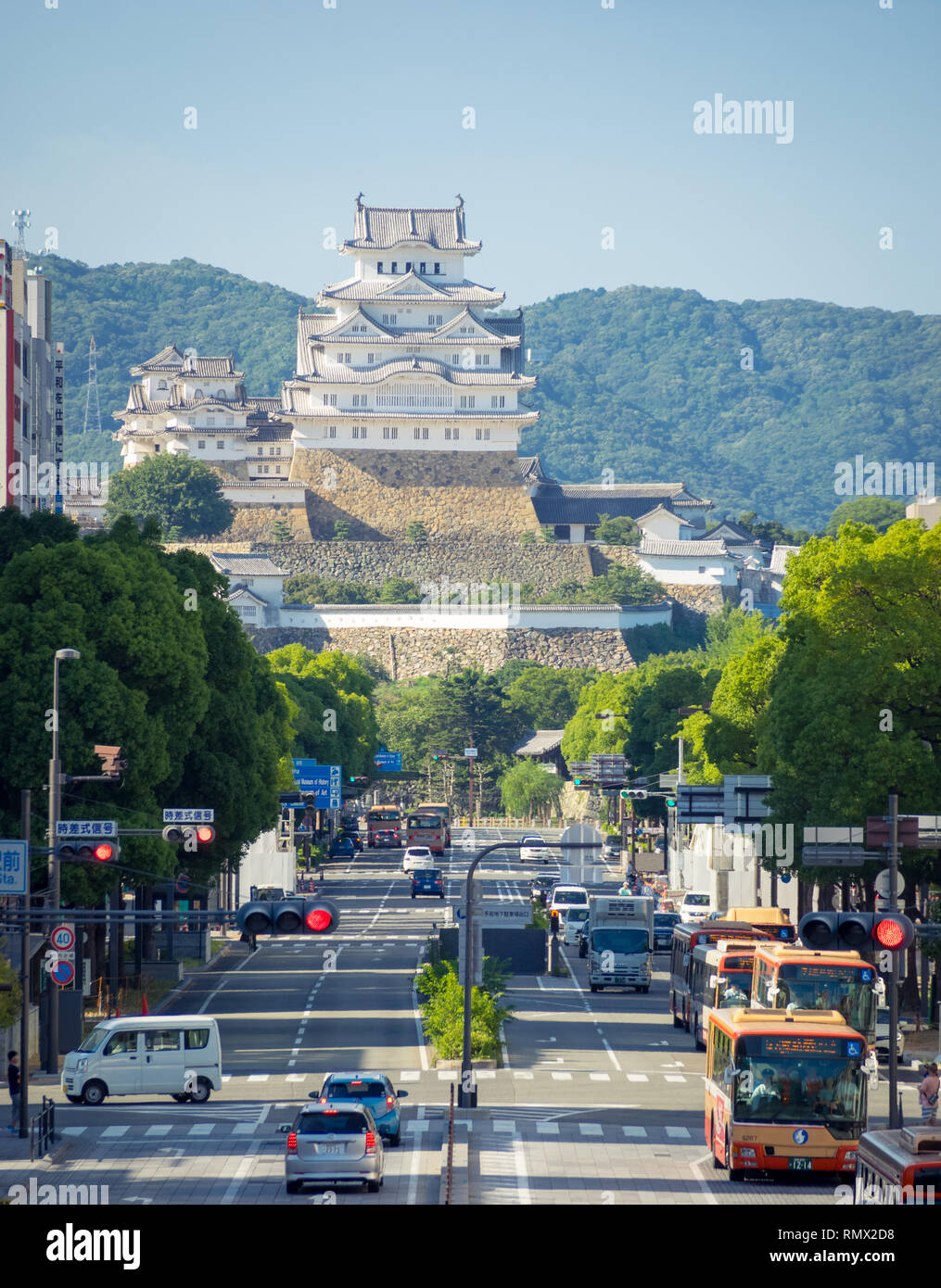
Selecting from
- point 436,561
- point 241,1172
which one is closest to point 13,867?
point 241,1172

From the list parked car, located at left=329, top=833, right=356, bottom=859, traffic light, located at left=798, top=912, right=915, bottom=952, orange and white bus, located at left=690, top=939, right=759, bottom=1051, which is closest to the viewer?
traffic light, located at left=798, top=912, right=915, bottom=952

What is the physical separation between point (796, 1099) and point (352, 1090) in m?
6.67

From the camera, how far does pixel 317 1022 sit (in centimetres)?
4359

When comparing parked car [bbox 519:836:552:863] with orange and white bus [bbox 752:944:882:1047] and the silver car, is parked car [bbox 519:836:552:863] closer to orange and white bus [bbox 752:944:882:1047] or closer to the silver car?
orange and white bus [bbox 752:944:882:1047]

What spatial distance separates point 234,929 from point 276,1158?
4246 centimetres

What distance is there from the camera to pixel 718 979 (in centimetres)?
3788

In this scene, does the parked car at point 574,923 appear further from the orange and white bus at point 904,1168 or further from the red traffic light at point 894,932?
the orange and white bus at point 904,1168

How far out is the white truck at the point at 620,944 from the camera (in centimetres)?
5138

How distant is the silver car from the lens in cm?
2483

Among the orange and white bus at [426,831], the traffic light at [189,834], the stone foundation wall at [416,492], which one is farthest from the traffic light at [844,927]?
the stone foundation wall at [416,492]

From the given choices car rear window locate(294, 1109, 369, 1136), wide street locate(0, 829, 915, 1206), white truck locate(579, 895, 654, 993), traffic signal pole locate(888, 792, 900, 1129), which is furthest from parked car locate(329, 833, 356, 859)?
car rear window locate(294, 1109, 369, 1136)

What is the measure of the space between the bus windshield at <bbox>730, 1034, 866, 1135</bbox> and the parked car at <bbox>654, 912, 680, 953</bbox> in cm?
3620

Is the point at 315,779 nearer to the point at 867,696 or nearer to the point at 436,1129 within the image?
the point at 867,696

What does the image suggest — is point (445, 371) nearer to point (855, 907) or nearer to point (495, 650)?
point (495, 650)
